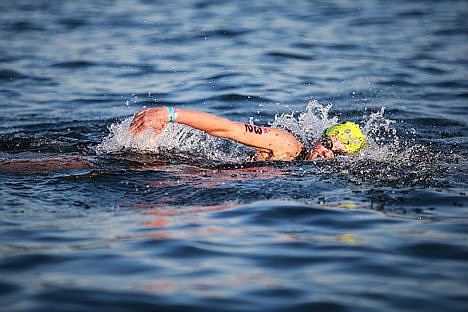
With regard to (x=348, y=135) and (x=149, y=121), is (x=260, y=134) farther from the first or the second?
(x=149, y=121)

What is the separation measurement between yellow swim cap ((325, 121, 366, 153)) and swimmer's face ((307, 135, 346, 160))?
5 centimetres

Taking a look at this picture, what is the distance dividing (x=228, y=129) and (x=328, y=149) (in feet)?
5.00

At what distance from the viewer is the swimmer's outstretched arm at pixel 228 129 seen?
759 cm

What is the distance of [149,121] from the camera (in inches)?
297

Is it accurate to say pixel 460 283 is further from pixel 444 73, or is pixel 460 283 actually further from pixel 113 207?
pixel 444 73

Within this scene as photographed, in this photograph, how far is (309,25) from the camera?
19656mm

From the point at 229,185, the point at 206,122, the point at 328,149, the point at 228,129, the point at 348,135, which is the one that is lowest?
the point at 229,185

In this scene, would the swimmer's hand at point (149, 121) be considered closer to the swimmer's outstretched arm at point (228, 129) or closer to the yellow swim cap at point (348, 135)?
the swimmer's outstretched arm at point (228, 129)

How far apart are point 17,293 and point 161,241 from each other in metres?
1.48

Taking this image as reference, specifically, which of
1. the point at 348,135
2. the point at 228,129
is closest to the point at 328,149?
the point at 348,135

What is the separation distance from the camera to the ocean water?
16.8 feet

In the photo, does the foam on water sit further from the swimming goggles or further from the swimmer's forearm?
the swimmer's forearm

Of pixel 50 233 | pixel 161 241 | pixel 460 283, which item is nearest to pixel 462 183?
Result: pixel 460 283

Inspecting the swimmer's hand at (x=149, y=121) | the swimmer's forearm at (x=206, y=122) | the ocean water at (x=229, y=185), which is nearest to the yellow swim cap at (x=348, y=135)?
the ocean water at (x=229, y=185)
